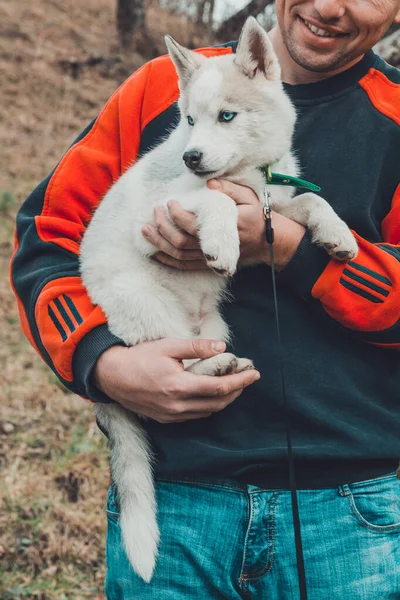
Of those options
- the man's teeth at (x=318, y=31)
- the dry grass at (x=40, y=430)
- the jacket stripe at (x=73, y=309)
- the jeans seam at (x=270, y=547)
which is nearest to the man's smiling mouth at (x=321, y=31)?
the man's teeth at (x=318, y=31)

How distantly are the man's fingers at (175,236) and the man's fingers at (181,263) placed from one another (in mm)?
100

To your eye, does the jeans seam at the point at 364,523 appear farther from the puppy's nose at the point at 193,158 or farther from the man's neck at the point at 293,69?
the man's neck at the point at 293,69

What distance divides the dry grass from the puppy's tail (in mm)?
1239

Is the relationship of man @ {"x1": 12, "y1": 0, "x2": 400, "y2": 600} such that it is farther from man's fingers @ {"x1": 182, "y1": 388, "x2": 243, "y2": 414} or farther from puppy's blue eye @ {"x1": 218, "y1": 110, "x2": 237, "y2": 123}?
puppy's blue eye @ {"x1": 218, "y1": 110, "x2": 237, "y2": 123}

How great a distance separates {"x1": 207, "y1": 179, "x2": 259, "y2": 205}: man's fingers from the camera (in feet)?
6.46

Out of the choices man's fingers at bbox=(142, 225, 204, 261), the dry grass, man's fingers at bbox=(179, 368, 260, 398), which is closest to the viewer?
man's fingers at bbox=(179, 368, 260, 398)

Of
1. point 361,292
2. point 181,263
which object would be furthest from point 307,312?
point 181,263

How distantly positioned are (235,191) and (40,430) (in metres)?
2.65

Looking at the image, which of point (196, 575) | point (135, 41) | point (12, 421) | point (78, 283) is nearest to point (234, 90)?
point (78, 283)

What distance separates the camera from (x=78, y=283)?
2.06m

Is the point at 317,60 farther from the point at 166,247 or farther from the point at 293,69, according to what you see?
the point at 166,247

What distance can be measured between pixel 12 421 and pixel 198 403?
268cm

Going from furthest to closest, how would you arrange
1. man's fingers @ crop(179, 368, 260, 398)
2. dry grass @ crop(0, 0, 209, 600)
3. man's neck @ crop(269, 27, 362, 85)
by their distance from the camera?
dry grass @ crop(0, 0, 209, 600)
man's neck @ crop(269, 27, 362, 85)
man's fingers @ crop(179, 368, 260, 398)

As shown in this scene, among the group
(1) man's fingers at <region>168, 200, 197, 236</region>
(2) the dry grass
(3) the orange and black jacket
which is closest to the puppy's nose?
(1) man's fingers at <region>168, 200, 197, 236</region>
